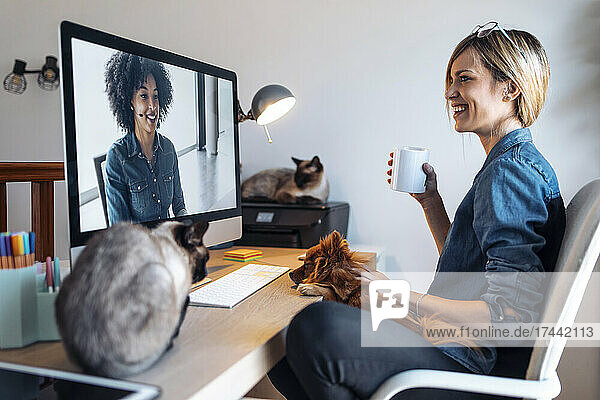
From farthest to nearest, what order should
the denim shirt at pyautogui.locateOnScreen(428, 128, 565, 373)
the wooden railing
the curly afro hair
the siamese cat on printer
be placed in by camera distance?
the wooden railing < the curly afro hair < the denim shirt at pyautogui.locateOnScreen(428, 128, 565, 373) < the siamese cat on printer

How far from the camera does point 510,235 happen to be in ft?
3.11

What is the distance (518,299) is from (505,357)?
0.13 metres

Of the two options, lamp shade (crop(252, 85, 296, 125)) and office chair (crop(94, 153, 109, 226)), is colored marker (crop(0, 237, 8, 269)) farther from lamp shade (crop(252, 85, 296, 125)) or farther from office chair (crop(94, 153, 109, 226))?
lamp shade (crop(252, 85, 296, 125))

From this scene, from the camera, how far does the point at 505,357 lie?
3.21 feet

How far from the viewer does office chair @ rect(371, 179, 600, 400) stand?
2.80 ft

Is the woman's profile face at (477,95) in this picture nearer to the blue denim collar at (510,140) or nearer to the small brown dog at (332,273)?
the blue denim collar at (510,140)

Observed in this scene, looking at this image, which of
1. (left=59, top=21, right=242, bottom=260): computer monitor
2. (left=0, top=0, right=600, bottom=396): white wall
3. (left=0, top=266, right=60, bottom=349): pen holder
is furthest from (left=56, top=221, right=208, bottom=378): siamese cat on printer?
(left=0, top=0, right=600, bottom=396): white wall

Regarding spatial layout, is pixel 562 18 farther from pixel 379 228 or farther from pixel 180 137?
pixel 180 137

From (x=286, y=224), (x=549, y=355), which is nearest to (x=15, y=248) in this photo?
(x=549, y=355)

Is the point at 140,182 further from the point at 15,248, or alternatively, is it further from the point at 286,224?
the point at 286,224

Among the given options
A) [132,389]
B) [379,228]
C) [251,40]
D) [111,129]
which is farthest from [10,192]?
[132,389]

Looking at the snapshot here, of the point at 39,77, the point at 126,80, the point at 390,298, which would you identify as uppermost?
the point at 39,77

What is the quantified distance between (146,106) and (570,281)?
891 millimetres

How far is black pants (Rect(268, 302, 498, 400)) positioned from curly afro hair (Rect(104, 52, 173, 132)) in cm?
55
